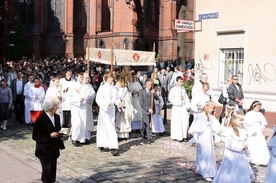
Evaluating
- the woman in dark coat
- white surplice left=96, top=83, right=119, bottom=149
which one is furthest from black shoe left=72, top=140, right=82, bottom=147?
the woman in dark coat

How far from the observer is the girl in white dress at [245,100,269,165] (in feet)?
30.6

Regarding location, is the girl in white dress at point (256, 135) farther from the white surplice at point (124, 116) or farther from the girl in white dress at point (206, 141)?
the white surplice at point (124, 116)

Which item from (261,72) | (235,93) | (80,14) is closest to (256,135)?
(235,93)

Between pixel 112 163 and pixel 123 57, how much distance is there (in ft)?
13.5

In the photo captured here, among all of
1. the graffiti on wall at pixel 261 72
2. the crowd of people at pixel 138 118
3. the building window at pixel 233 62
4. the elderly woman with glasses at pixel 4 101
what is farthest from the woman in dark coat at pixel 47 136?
the building window at pixel 233 62

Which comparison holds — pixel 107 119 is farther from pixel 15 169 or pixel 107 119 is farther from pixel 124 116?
pixel 15 169

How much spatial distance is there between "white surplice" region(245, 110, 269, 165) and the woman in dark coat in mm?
4920

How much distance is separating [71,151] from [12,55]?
29726 millimetres

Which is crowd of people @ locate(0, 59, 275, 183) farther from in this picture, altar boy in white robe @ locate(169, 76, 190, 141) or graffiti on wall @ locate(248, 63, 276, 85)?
graffiti on wall @ locate(248, 63, 276, 85)

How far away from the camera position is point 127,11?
37.6 m

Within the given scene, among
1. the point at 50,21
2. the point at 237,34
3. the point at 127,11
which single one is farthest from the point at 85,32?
the point at 237,34

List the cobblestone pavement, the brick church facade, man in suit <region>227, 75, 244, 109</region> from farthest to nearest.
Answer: the brick church facade → man in suit <region>227, 75, 244, 109</region> → the cobblestone pavement

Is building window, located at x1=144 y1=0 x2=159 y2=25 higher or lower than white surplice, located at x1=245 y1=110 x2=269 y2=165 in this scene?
higher

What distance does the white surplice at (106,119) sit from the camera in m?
9.92
